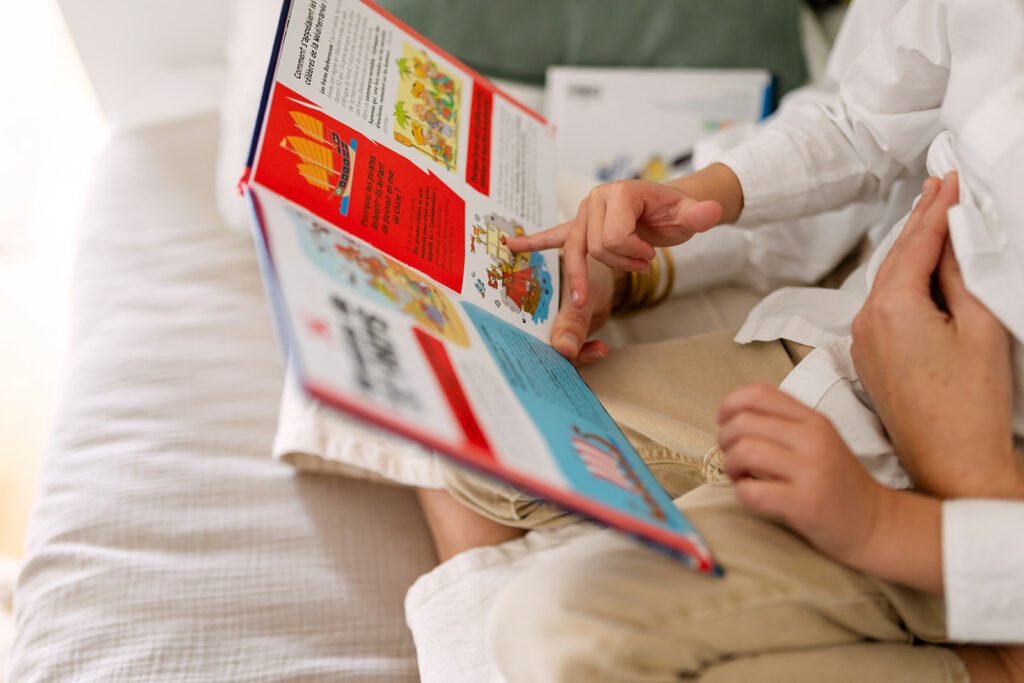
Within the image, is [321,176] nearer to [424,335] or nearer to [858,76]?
[424,335]

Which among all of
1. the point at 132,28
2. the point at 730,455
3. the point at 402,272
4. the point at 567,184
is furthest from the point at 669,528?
the point at 132,28

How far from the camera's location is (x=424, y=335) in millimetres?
422

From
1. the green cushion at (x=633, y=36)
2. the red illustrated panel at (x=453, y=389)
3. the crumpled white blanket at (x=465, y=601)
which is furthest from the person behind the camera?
the green cushion at (x=633, y=36)

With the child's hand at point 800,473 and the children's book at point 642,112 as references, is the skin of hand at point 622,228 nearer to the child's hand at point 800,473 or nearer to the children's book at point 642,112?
the child's hand at point 800,473

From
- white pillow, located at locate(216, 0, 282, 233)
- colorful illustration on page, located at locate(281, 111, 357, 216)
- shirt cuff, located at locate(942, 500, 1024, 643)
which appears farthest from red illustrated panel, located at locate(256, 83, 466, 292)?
white pillow, located at locate(216, 0, 282, 233)

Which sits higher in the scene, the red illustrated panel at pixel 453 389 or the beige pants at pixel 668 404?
→ the red illustrated panel at pixel 453 389

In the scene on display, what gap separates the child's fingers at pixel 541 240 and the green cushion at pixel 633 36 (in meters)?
0.55

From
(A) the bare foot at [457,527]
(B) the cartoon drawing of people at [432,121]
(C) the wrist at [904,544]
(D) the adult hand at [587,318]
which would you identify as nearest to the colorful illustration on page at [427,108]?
(B) the cartoon drawing of people at [432,121]

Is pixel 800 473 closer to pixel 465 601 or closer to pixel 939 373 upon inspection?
pixel 939 373

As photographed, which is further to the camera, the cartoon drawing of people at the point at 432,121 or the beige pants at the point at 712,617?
the cartoon drawing of people at the point at 432,121

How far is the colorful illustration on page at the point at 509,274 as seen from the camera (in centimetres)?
57

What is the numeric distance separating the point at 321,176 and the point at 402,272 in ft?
0.28

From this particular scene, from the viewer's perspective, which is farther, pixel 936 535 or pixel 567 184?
pixel 567 184

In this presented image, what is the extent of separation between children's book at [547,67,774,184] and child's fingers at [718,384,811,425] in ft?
2.19
